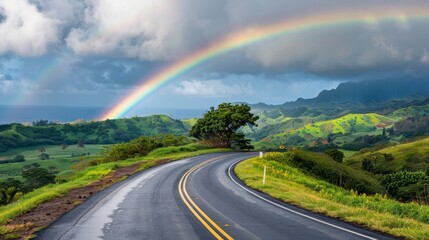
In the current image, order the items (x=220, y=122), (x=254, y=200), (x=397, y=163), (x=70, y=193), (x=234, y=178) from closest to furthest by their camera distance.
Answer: (x=254, y=200) < (x=70, y=193) < (x=234, y=178) < (x=220, y=122) < (x=397, y=163)

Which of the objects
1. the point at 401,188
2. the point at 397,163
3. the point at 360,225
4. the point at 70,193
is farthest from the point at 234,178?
the point at 397,163

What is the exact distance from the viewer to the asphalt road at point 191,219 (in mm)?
11320

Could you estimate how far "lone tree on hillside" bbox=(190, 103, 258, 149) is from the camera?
238 feet

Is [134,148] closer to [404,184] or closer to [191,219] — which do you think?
[191,219]

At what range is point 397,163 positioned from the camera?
5650 inches

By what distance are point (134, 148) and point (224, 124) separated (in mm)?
19564

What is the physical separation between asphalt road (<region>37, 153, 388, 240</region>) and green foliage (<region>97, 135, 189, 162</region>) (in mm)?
37107

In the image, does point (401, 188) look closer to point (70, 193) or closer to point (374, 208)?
point (374, 208)

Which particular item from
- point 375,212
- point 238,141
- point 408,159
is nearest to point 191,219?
point 375,212

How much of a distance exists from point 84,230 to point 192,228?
3.65m

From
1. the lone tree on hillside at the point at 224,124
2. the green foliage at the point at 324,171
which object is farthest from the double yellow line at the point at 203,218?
the lone tree on hillside at the point at 224,124

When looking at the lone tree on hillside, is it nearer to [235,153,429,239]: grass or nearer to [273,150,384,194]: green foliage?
[273,150,384,194]: green foliage

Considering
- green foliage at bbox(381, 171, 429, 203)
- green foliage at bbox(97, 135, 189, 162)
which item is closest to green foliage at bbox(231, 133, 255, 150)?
green foliage at bbox(97, 135, 189, 162)

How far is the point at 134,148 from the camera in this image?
61.8 meters
